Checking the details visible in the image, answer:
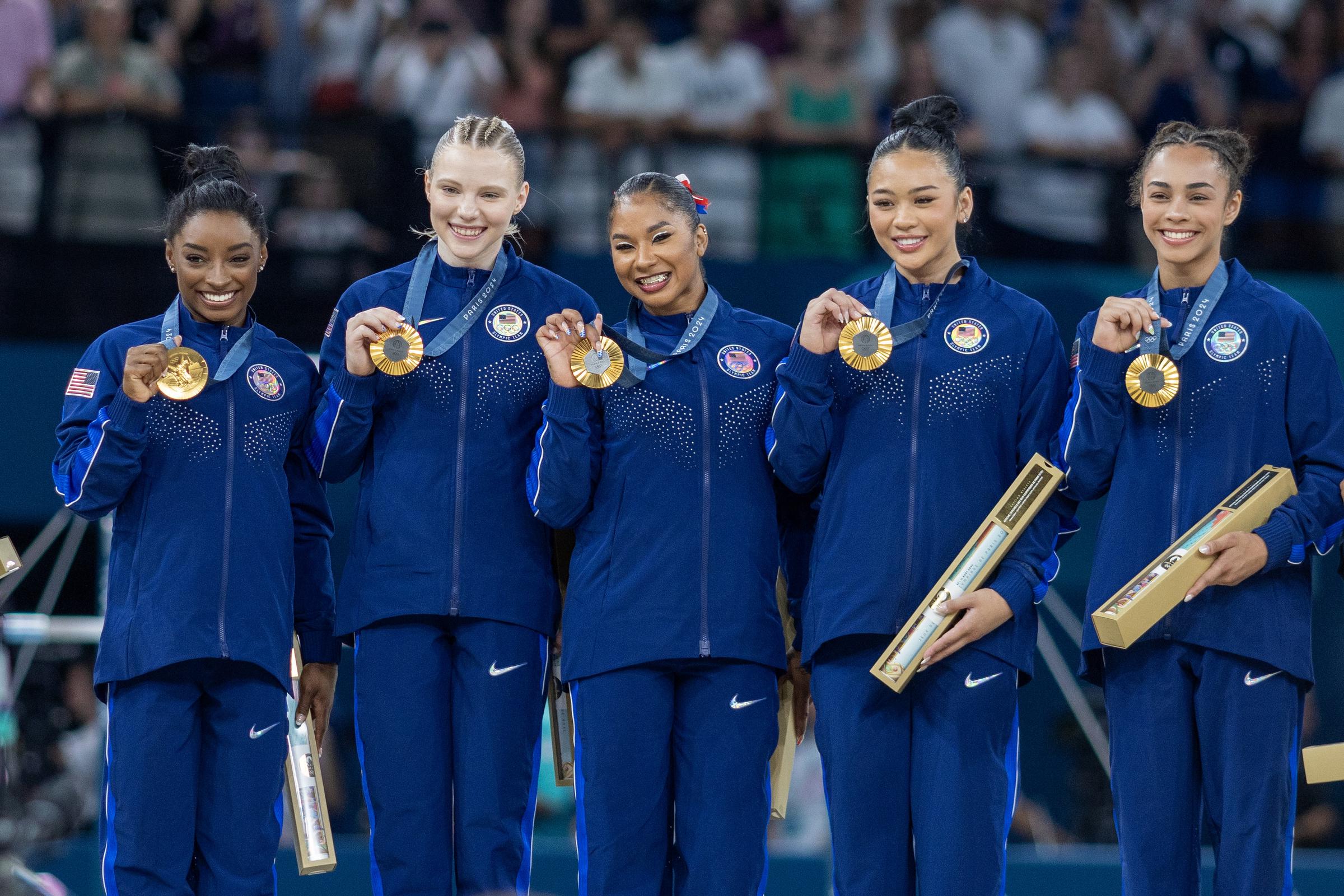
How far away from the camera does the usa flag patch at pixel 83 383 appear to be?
424 centimetres

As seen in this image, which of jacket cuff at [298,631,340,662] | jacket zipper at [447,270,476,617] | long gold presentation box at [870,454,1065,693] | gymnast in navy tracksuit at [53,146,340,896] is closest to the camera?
long gold presentation box at [870,454,1065,693]

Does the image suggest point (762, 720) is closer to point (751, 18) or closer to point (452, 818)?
point (452, 818)

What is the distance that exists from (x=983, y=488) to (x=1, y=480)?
528 cm

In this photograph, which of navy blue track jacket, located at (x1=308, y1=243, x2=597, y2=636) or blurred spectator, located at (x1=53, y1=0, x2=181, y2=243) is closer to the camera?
navy blue track jacket, located at (x1=308, y1=243, x2=597, y2=636)

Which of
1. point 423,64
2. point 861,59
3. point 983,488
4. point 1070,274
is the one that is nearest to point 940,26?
point 861,59

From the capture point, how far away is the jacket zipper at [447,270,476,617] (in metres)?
4.16

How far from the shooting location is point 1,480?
7.87m

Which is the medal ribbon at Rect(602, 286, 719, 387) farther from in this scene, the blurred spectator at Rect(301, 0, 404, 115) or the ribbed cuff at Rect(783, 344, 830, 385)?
the blurred spectator at Rect(301, 0, 404, 115)

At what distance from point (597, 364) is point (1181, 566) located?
1396 millimetres

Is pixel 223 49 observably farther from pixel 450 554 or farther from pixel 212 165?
pixel 450 554

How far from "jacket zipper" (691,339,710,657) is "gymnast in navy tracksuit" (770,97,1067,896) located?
17cm

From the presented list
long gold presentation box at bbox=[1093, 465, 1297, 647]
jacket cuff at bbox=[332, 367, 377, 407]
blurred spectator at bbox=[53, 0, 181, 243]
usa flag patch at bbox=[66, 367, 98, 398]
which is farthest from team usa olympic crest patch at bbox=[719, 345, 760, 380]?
blurred spectator at bbox=[53, 0, 181, 243]

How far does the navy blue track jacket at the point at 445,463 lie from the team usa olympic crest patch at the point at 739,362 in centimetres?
35

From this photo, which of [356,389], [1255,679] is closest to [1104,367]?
[1255,679]
